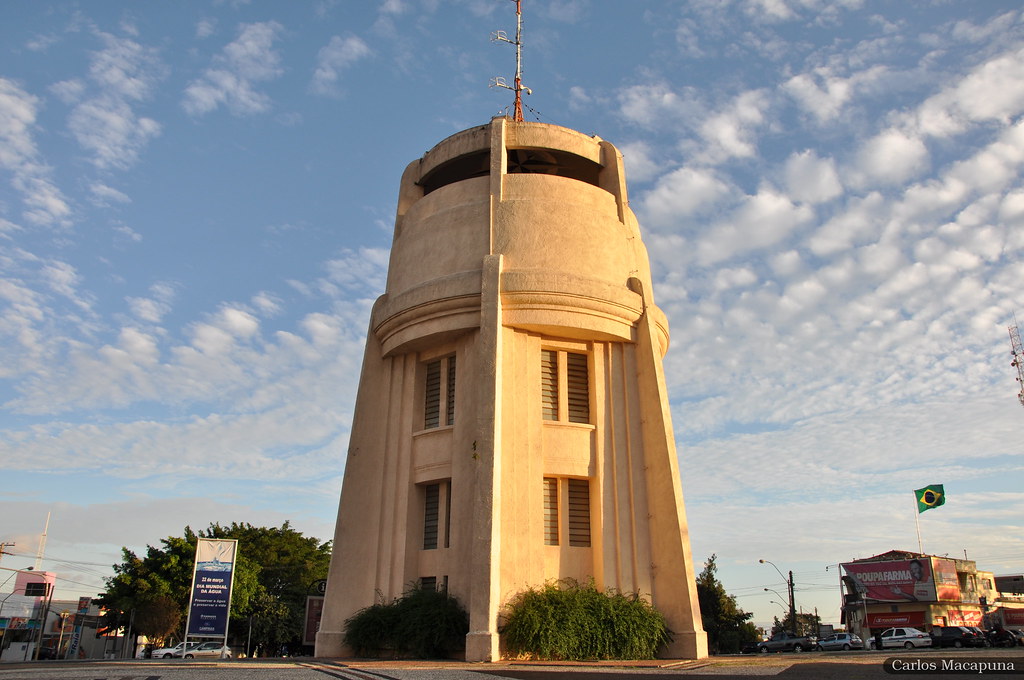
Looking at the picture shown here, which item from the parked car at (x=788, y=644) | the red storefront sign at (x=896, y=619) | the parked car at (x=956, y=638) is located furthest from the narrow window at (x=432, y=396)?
the red storefront sign at (x=896, y=619)

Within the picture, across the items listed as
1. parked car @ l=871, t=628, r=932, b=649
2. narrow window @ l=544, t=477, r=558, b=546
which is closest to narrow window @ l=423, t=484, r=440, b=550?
narrow window @ l=544, t=477, r=558, b=546

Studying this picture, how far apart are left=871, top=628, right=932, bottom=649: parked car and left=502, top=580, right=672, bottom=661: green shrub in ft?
80.3

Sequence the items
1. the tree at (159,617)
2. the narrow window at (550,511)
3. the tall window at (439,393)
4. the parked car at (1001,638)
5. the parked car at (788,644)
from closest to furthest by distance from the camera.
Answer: the narrow window at (550,511) → the tall window at (439,393) → the parked car at (1001,638) → the parked car at (788,644) → the tree at (159,617)

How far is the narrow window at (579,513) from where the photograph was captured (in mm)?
21453

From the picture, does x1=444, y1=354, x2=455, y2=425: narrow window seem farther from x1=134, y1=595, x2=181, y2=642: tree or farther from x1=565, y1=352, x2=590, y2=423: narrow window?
x1=134, y1=595, x2=181, y2=642: tree

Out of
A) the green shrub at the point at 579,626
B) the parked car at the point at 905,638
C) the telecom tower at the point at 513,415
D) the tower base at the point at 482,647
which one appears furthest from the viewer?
the parked car at the point at 905,638

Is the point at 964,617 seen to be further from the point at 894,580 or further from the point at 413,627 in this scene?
the point at 413,627

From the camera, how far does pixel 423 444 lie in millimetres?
22812

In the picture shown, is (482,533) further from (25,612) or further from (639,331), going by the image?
(25,612)

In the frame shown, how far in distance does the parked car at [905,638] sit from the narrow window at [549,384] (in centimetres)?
2616

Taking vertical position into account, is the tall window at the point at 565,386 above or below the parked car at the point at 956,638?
above

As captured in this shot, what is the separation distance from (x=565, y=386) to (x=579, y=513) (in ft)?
11.8

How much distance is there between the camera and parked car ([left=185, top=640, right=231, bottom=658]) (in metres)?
35.8

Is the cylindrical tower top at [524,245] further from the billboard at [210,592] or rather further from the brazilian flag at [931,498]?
the brazilian flag at [931,498]
